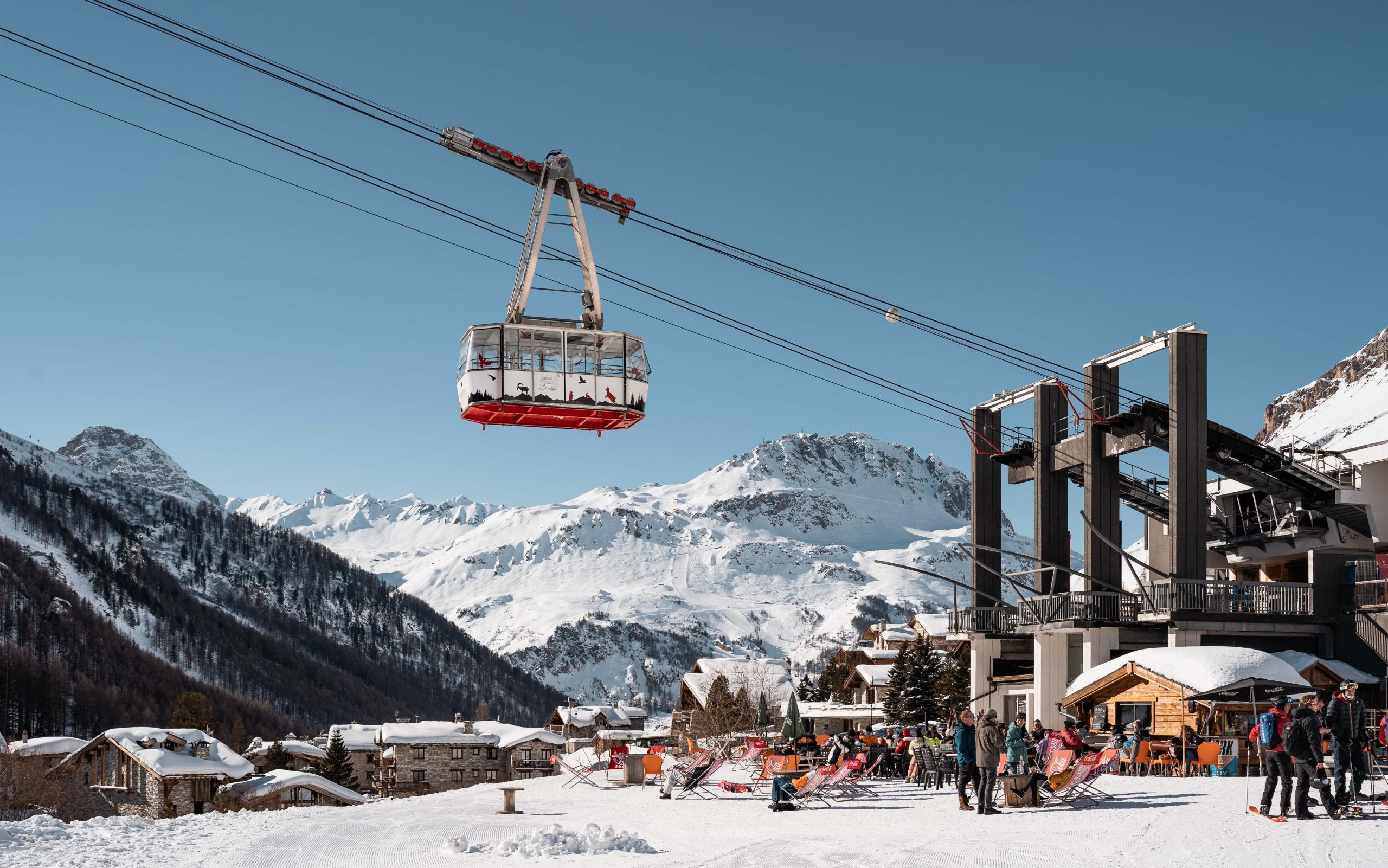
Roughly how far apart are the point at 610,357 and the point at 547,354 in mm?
1298

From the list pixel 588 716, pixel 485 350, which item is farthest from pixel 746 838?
pixel 588 716

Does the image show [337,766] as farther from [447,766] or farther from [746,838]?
[746,838]

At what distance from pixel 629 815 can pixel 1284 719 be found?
35.5 ft

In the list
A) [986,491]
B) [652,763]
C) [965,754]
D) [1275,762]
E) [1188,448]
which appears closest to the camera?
[1275,762]

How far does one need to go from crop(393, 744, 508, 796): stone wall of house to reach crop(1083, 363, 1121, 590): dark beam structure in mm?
53213

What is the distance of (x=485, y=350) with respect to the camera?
25219 millimetres

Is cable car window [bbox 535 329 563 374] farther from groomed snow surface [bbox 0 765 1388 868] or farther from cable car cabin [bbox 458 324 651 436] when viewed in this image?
groomed snow surface [bbox 0 765 1388 868]

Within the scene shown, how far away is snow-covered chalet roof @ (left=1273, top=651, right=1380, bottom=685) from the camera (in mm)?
38281

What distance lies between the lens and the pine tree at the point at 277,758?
285 feet

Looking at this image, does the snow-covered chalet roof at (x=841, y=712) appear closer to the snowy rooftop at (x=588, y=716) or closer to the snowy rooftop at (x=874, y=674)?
the snowy rooftop at (x=874, y=674)

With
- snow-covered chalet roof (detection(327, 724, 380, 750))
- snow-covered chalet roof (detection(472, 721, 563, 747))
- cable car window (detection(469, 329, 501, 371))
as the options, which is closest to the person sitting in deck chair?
cable car window (detection(469, 329, 501, 371))

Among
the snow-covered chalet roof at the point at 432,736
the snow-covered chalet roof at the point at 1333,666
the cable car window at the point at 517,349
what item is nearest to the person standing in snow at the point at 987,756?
the cable car window at the point at 517,349

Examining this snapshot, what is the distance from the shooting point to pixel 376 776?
327ft

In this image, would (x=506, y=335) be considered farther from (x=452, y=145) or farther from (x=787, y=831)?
(x=787, y=831)
